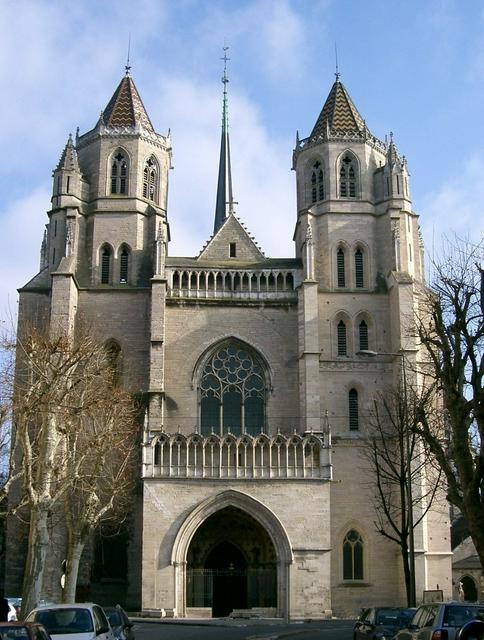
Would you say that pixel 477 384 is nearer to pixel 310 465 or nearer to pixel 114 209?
pixel 310 465

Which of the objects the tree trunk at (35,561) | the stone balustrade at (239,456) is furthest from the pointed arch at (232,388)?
the tree trunk at (35,561)

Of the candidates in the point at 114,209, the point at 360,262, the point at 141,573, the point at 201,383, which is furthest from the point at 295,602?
the point at 114,209

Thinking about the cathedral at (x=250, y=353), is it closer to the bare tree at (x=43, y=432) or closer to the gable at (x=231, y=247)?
the gable at (x=231, y=247)

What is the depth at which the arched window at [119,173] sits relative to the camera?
40719mm

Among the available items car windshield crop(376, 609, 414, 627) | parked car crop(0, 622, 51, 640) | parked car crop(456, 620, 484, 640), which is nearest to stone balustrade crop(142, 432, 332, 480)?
car windshield crop(376, 609, 414, 627)

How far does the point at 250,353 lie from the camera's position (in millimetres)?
38312

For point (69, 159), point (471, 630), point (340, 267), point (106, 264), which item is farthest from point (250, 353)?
point (471, 630)

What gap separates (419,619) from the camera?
602 inches

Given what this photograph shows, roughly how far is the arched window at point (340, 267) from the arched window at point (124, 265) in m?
8.76

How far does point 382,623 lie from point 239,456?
1357 cm

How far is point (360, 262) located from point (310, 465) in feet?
34.1

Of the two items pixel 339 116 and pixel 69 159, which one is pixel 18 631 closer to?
pixel 69 159

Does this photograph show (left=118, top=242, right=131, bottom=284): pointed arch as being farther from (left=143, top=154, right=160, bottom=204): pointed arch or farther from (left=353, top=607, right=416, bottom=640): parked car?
(left=353, top=607, right=416, bottom=640): parked car

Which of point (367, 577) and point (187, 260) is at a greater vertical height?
point (187, 260)
